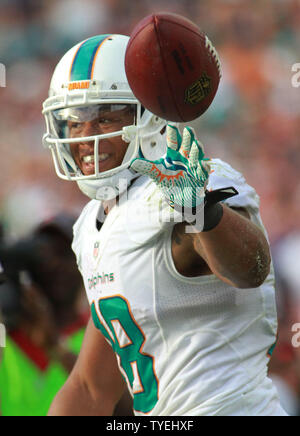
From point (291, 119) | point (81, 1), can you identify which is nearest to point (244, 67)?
point (291, 119)

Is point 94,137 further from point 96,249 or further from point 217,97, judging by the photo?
point 217,97

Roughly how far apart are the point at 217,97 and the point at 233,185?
378cm

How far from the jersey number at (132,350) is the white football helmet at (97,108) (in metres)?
0.38

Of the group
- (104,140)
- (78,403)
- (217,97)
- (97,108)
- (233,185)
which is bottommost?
(78,403)

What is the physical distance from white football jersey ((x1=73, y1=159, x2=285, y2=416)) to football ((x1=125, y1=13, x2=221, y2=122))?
25 centimetres

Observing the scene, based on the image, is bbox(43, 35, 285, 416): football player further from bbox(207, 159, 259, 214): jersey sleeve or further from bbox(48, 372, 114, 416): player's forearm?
bbox(48, 372, 114, 416): player's forearm

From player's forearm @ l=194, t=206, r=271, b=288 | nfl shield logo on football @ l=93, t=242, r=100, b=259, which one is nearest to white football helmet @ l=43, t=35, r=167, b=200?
nfl shield logo on football @ l=93, t=242, r=100, b=259

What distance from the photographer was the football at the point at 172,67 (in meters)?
1.65

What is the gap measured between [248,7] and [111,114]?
165 inches

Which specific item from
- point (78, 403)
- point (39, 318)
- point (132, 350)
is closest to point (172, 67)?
point (132, 350)

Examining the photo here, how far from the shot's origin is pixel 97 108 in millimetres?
2223

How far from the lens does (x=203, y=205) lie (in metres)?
1.57

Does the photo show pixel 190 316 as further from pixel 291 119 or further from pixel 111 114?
pixel 291 119

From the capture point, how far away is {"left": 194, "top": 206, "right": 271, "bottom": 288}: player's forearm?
64.5 inches
